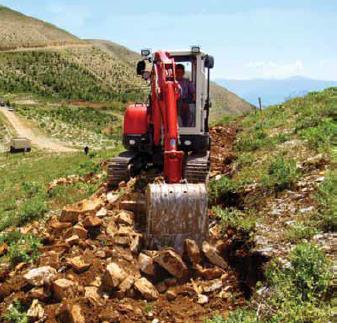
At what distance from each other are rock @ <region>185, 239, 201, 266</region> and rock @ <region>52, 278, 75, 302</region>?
169cm

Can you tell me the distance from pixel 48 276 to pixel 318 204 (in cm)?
393

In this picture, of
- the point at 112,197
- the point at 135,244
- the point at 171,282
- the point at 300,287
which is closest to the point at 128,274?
the point at 171,282

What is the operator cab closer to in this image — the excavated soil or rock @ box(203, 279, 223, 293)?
the excavated soil

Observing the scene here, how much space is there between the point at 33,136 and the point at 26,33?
7670 centimetres

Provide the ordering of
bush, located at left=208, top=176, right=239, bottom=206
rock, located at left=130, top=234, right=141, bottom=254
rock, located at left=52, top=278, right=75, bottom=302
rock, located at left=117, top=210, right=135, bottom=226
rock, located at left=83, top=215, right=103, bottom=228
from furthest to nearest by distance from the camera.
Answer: bush, located at left=208, top=176, right=239, bottom=206
rock, located at left=117, top=210, right=135, bottom=226
rock, located at left=83, top=215, right=103, bottom=228
rock, located at left=130, top=234, right=141, bottom=254
rock, located at left=52, top=278, right=75, bottom=302

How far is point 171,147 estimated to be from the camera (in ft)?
29.6

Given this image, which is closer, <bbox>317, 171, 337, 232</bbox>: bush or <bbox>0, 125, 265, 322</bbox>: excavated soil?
<bbox>0, 125, 265, 322</bbox>: excavated soil

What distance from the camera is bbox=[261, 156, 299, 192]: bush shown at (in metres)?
8.87

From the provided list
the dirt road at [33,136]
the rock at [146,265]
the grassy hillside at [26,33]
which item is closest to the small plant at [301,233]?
the rock at [146,265]

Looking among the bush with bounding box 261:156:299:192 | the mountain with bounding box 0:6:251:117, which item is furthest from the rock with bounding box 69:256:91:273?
the mountain with bounding box 0:6:251:117

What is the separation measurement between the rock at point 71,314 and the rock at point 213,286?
1679 millimetres

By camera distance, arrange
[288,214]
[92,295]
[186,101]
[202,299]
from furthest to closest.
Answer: [186,101]
[288,214]
[202,299]
[92,295]

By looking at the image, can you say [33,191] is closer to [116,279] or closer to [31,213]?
[31,213]

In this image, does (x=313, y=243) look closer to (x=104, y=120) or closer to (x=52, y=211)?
(x=52, y=211)
